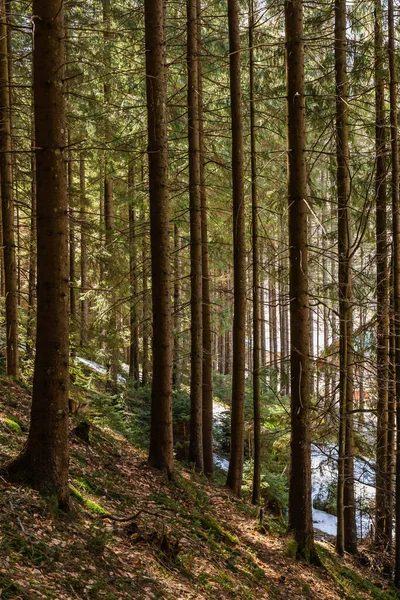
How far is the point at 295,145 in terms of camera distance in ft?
24.2

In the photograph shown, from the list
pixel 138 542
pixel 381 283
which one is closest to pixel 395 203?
pixel 381 283

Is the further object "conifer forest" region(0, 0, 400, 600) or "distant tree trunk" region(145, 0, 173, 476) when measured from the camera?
"distant tree trunk" region(145, 0, 173, 476)

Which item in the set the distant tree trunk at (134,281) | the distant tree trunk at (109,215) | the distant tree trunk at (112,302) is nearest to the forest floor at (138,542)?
the distant tree trunk at (109,215)

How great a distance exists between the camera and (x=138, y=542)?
5.22 m

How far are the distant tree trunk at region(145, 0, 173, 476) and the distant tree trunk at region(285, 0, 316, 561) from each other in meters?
2.01

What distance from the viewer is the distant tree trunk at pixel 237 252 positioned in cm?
999

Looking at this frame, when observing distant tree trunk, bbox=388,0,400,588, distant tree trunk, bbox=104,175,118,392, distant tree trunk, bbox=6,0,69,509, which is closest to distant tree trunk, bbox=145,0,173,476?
distant tree trunk, bbox=104,175,118,392

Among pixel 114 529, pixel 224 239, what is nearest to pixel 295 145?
pixel 114 529

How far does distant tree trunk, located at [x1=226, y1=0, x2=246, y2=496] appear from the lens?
9992mm

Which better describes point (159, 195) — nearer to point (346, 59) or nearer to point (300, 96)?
point (300, 96)

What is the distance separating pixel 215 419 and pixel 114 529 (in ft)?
43.0

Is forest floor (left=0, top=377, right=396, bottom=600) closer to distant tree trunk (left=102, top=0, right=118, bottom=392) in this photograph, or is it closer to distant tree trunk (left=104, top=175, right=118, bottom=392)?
distant tree trunk (left=102, top=0, right=118, bottom=392)

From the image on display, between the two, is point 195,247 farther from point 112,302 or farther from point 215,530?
point 215,530

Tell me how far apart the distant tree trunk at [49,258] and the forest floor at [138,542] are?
18.2 inches
